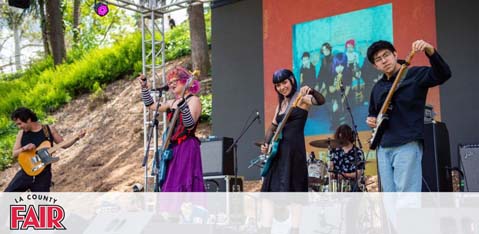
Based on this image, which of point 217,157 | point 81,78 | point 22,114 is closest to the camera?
point 22,114

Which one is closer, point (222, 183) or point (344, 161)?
point (344, 161)

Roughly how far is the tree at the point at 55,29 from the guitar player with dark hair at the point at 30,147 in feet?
40.1

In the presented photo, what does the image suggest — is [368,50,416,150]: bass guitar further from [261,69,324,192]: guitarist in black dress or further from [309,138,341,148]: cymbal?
[309,138,341,148]: cymbal

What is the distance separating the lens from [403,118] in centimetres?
413

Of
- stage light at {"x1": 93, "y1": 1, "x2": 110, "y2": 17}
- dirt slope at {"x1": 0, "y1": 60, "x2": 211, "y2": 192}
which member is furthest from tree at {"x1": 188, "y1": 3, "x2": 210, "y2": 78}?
stage light at {"x1": 93, "y1": 1, "x2": 110, "y2": 17}

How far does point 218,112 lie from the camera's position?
986cm

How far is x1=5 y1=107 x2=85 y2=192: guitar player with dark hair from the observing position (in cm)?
666

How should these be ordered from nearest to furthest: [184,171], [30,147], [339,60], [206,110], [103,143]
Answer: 1. [184,171]
2. [30,147]
3. [339,60]
4. [206,110]
5. [103,143]

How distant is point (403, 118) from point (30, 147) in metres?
4.35

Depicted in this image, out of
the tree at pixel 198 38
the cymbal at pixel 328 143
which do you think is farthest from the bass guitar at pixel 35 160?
the tree at pixel 198 38

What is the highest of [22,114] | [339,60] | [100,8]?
[100,8]

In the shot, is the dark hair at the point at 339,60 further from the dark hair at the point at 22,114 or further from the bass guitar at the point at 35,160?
the dark hair at the point at 22,114

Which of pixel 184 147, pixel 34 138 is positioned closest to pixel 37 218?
pixel 184 147

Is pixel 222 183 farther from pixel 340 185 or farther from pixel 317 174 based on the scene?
pixel 340 185
